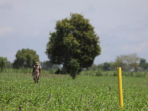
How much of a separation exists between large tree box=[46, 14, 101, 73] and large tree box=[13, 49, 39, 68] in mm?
35090

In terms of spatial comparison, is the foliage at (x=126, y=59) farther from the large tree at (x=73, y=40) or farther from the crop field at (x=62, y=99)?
the crop field at (x=62, y=99)

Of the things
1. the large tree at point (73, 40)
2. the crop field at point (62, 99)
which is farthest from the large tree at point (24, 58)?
the crop field at point (62, 99)

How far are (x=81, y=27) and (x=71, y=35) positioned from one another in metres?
3.59

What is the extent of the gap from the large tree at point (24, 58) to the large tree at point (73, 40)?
3509 cm

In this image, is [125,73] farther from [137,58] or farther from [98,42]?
[137,58]

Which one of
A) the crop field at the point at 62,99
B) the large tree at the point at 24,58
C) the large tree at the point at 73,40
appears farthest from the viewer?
the large tree at the point at 24,58

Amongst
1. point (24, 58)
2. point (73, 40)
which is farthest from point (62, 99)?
point (24, 58)

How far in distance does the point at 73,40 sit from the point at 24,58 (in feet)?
133

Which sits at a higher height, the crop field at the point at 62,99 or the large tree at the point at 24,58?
the large tree at the point at 24,58

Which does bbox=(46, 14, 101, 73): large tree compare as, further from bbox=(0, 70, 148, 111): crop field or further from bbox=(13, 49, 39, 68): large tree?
bbox=(13, 49, 39, 68): large tree

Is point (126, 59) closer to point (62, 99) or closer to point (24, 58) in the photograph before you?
point (24, 58)

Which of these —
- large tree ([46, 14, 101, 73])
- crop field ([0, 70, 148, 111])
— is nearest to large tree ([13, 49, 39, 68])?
large tree ([46, 14, 101, 73])

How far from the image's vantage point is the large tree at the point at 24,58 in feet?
253

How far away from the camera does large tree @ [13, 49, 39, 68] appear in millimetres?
77125
